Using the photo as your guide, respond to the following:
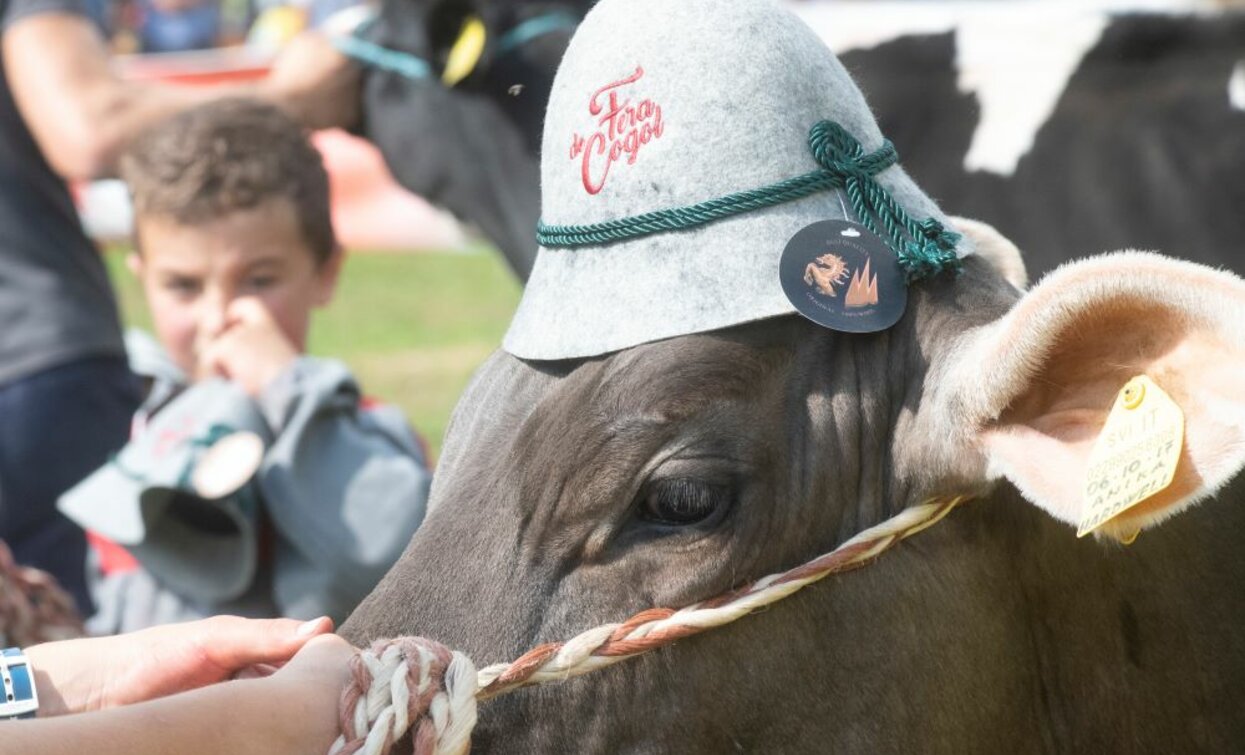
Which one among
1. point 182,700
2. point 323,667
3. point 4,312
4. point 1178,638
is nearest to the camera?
point 182,700

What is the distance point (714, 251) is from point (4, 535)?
2420 millimetres

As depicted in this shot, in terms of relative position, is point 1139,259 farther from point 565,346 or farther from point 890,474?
point 565,346

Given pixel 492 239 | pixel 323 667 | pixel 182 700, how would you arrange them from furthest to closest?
pixel 492 239 < pixel 323 667 < pixel 182 700

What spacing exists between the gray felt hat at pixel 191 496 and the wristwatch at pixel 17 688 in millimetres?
1117

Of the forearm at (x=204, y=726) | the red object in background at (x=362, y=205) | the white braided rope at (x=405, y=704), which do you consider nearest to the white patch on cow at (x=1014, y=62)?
the white braided rope at (x=405, y=704)

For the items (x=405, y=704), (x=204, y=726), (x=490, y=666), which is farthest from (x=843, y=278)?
(x=204, y=726)

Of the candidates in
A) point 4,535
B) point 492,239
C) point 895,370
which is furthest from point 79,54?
point 895,370

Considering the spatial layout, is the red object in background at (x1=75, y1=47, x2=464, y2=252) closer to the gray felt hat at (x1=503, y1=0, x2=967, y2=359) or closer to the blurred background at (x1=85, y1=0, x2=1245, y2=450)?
the blurred background at (x1=85, y1=0, x2=1245, y2=450)

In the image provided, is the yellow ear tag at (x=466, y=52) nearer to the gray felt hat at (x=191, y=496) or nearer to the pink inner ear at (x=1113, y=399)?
the gray felt hat at (x=191, y=496)

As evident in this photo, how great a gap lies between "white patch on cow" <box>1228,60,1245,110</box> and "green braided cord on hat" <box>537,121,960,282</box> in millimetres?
2084

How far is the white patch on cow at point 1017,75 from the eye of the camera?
4.03 metres

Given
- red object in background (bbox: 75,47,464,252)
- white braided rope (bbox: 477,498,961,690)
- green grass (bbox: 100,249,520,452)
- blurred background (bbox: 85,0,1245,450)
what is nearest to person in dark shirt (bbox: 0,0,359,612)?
blurred background (bbox: 85,0,1245,450)

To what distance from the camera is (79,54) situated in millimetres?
3928

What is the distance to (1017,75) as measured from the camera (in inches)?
163
